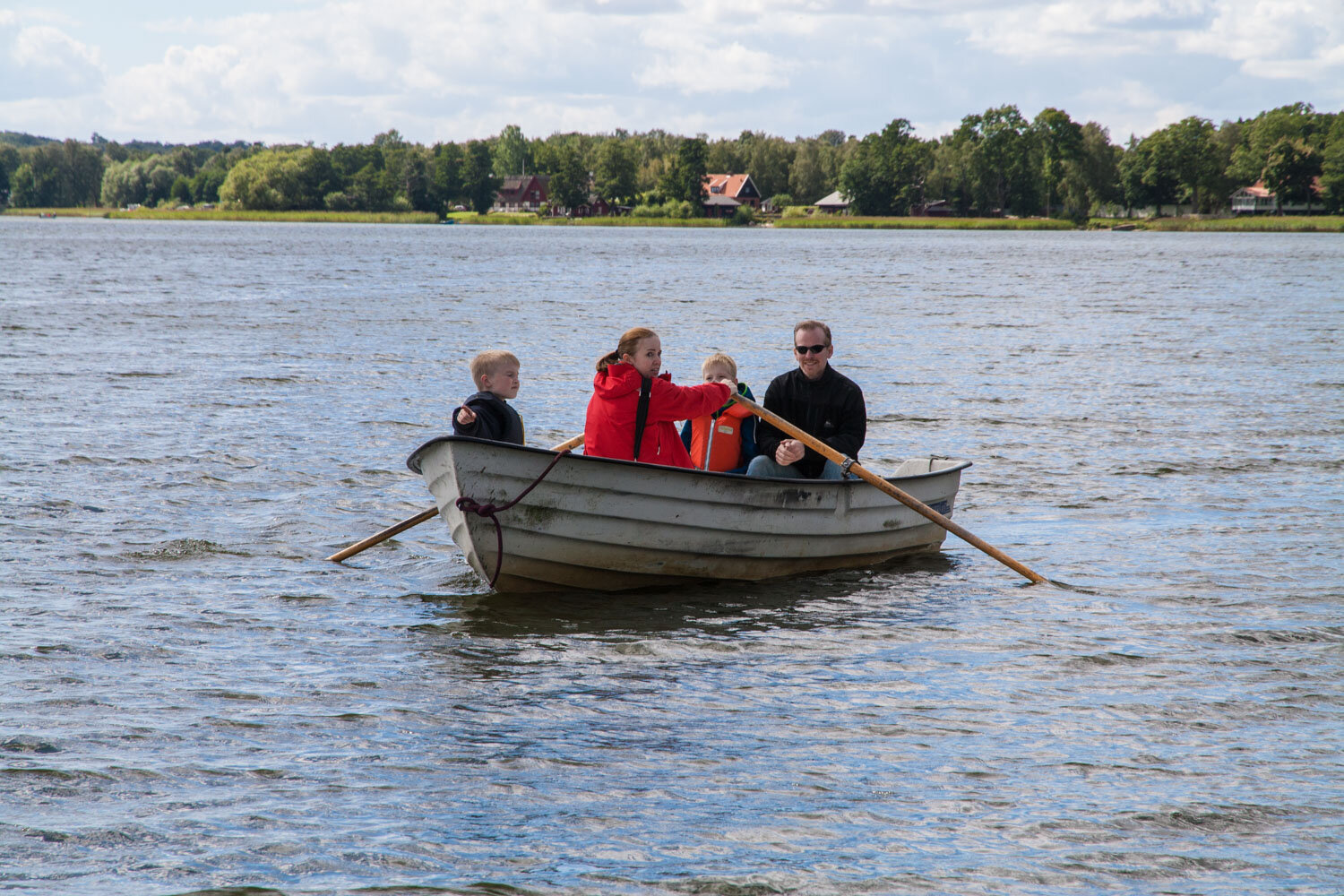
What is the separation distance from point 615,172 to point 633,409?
492 feet

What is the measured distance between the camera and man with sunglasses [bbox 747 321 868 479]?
31.5 ft

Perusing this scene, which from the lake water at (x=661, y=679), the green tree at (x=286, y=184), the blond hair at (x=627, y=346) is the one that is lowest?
the lake water at (x=661, y=679)

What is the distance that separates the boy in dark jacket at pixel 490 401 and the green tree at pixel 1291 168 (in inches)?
4954

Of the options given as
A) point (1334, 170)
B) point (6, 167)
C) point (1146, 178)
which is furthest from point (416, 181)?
point (1334, 170)

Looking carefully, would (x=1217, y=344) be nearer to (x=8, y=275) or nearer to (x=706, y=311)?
(x=706, y=311)

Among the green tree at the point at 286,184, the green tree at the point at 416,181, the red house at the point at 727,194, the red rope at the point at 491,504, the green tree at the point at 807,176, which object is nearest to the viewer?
the red rope at the point at 491,504

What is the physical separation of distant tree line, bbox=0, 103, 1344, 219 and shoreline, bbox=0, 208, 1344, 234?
2.19 meters

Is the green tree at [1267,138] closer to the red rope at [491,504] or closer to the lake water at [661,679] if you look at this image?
the lake water at [661,679]

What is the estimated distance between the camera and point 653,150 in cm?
18275

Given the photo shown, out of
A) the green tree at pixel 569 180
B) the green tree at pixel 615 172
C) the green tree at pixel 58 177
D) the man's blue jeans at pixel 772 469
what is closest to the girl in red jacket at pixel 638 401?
the man's blue jeans at pixel 772 469

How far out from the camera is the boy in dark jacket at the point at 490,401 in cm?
833

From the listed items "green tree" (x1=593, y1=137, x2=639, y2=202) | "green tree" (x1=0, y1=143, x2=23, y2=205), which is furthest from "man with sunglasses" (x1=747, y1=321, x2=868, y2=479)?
"green tree" (x1=0, y1=143, x2=23, y2=205)

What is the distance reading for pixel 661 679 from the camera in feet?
23.7

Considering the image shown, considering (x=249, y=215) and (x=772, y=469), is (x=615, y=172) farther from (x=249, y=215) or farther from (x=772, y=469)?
(x=772, y=469)
